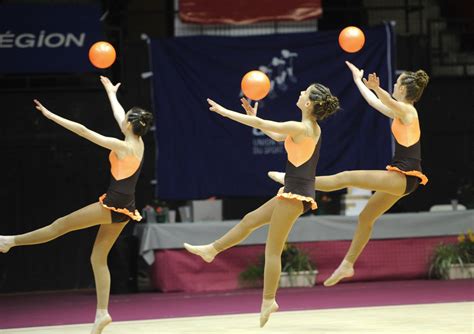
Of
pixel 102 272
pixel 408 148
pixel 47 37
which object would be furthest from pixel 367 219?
pixel 47 37

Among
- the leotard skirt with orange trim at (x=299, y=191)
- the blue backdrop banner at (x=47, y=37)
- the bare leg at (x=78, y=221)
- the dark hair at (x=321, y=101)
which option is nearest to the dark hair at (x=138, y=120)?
the bare leg at (x=78, y=221)

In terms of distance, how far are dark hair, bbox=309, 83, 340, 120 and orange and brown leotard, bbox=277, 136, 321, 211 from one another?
0.23 m

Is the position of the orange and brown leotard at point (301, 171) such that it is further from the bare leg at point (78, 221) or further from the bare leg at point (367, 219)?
the bare leg at point (78, 221)

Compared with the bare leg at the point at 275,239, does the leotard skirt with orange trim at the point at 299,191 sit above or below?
above

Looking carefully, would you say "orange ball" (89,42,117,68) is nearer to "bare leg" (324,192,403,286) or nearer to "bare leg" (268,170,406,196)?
"bare leg" (268,170,406,196)

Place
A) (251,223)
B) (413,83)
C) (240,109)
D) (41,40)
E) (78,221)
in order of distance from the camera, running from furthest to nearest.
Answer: (240,109), (41,40), (413,83), (251,223), (78,221)

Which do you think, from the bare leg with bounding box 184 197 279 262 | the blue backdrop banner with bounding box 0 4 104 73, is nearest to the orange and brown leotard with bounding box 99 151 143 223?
the bare leg with bounding box 184 197 279 262

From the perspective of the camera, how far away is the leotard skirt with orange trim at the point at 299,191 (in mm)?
7402

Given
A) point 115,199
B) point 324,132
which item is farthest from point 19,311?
point 324,132

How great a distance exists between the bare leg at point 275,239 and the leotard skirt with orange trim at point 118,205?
112 centimetres

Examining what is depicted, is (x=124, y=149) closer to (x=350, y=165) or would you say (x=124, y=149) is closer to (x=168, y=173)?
(x=168, y=173)

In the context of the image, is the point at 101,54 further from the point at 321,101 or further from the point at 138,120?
the point at 321,101

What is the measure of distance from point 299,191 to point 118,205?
4.60ft

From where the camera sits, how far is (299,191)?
7.43 metres
